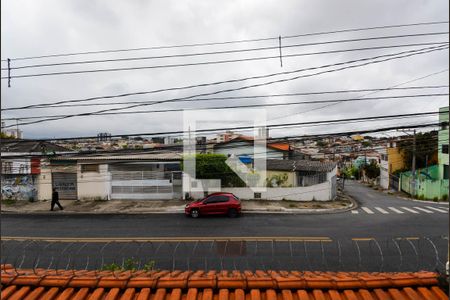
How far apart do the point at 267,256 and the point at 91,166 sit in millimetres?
16115

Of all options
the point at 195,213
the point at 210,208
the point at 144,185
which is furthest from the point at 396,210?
the point at 144,185

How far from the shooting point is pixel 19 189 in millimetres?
21781

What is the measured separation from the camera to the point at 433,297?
137 inches

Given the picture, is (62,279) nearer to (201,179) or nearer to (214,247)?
(214,247)

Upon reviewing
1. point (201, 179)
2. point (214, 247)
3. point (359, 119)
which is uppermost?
point (359, 119)

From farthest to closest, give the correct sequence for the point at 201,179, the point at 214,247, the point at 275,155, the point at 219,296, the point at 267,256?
the point at 275,155, the point at 201,179, the point at 214,247, the point at 267,256, the point at 219,296

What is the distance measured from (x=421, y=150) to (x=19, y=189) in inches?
1596

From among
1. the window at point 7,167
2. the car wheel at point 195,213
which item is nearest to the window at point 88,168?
the window at point 7,167

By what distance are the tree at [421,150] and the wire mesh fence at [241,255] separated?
2586 centimetres

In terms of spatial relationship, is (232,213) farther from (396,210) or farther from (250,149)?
(250,149)

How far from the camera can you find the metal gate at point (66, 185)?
21.6 m

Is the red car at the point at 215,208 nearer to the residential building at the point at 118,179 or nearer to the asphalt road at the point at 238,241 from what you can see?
the asphalt road at the point at 238,241

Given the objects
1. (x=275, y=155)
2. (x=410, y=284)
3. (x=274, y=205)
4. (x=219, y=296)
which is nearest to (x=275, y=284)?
(x=219, y=296)

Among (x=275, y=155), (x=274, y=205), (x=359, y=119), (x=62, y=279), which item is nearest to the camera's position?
(x=62, y=279)
